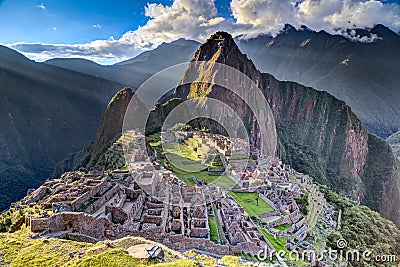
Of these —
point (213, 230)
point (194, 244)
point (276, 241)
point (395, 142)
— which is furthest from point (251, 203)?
point (395, 142)

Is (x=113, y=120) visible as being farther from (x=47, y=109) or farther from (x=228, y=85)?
(x=47, y=109)

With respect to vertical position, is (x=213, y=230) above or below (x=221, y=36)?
below

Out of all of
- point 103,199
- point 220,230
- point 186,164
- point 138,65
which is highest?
point 138,65

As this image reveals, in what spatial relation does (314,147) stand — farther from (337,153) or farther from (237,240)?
(237,240)

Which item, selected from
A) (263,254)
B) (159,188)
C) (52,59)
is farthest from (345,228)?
(52,59)

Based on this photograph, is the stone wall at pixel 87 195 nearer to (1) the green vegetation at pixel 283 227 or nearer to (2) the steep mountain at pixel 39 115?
(1) the green vegetation at pixel 283 227

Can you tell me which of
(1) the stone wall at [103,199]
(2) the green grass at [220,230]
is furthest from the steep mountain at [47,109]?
(2) the green grass at [220,230]

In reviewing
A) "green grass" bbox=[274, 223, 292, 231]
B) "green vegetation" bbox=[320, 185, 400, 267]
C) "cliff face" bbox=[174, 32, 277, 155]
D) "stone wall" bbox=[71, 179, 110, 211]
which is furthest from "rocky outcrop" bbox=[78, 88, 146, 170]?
"green grass" bbox=[274, 223, 292, 231]

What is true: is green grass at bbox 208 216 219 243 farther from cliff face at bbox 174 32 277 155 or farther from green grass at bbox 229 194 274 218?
cliff face at bbox 174 32 277 155
